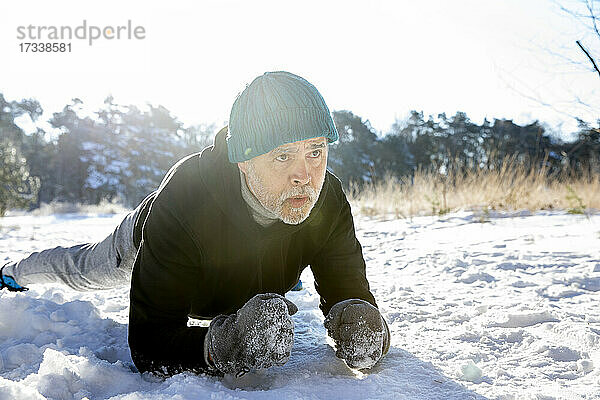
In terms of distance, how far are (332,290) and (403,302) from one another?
70cm

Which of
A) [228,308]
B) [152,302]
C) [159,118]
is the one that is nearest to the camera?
[152,302]

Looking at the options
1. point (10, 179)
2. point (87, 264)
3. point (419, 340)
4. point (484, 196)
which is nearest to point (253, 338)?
point (419, 340)

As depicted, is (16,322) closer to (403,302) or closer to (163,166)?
(403,302)

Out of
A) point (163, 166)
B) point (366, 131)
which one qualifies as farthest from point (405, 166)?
point (163, 166)

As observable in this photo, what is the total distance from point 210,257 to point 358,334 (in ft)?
1.57

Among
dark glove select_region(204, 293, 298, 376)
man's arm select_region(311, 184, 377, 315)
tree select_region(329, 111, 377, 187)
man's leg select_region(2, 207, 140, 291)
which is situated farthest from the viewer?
tree select_region(329, 111, 377, 187)

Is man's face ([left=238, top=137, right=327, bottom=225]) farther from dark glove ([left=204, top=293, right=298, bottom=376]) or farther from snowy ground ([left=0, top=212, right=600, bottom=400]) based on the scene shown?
snowy ground ([left=0, top=212, right=600, bottom=400])

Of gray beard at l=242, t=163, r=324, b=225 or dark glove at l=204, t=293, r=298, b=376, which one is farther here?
gray beard at l=242, t=163, r=324, b=225

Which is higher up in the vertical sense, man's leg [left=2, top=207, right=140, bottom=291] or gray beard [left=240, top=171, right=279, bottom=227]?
gray beard [left=240, top=171, right=279, bottom=227]

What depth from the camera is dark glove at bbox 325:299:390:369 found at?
46.0 inches

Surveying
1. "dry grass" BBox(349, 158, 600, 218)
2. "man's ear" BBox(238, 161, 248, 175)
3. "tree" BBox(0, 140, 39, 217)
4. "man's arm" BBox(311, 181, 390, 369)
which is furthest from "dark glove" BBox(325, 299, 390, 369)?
"tree" BBox(0, 140, 39, 217)

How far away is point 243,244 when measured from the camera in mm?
1285

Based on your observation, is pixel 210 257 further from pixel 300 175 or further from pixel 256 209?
pixel 300 175

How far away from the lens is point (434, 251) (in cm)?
317
